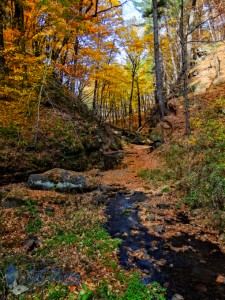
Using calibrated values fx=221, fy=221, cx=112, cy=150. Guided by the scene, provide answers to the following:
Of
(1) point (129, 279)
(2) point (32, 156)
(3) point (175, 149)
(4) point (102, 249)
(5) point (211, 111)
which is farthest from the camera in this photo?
(5) point (211, 111)

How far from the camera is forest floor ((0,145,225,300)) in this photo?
458 centimetres

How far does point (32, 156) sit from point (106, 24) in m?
15.1

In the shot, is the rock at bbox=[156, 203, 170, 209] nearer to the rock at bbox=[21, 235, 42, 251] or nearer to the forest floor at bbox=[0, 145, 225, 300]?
the forest floor at bbox=[0, 145, 225, 300]

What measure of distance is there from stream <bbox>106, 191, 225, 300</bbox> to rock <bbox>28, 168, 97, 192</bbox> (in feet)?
9.55

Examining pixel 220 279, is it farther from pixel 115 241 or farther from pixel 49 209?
pixel 49 209

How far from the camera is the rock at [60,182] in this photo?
9524 mm

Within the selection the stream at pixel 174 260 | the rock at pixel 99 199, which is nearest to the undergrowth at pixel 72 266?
the stream at pixel 174 260

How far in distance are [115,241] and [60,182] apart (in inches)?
176

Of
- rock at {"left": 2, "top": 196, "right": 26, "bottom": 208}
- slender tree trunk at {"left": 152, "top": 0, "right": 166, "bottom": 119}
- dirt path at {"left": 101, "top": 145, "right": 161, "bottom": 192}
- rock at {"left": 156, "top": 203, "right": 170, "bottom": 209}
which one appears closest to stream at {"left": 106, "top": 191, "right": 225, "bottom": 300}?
rock at {"left": 156, "top": 203, "right": 170, "bottom": 209}

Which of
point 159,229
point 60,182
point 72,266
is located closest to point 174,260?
point 159,229

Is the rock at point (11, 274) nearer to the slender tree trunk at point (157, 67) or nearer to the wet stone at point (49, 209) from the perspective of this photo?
the wet stone at point (49, 209)

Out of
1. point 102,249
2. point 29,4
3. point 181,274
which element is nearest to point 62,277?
point 102,249

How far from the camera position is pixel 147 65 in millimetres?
28359

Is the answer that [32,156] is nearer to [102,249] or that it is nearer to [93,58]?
[102,249]
